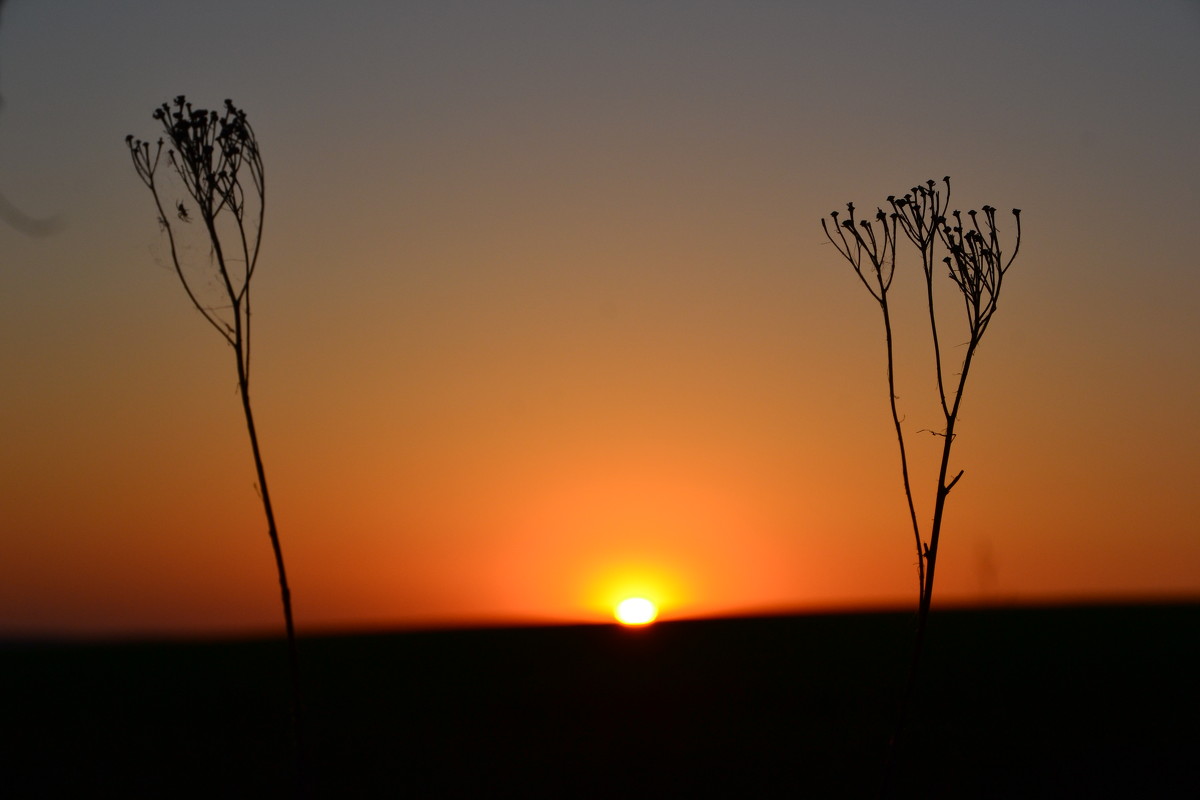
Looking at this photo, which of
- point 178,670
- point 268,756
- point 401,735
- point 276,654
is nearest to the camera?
point 268,756

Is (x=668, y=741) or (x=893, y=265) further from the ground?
(x=893, y=265)

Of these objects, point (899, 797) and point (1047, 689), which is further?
point (1047, 689)

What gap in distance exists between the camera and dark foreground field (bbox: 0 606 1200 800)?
73.4 ft

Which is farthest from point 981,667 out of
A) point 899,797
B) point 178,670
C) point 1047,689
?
point 178,670

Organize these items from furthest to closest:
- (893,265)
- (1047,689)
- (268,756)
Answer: (1047,689)
(268,756)
(893,265)

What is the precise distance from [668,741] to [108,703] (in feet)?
76.0

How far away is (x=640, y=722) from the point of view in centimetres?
2991

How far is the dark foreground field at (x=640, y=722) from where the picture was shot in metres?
22.4

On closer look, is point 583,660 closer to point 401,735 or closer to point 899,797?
point 401,735

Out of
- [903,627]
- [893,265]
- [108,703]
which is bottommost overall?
[903,627]

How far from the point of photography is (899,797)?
20797 mm

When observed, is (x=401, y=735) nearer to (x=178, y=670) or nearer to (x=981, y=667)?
(x=981, y=667)

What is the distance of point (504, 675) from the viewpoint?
146 feet

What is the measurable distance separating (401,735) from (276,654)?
1489 inches
